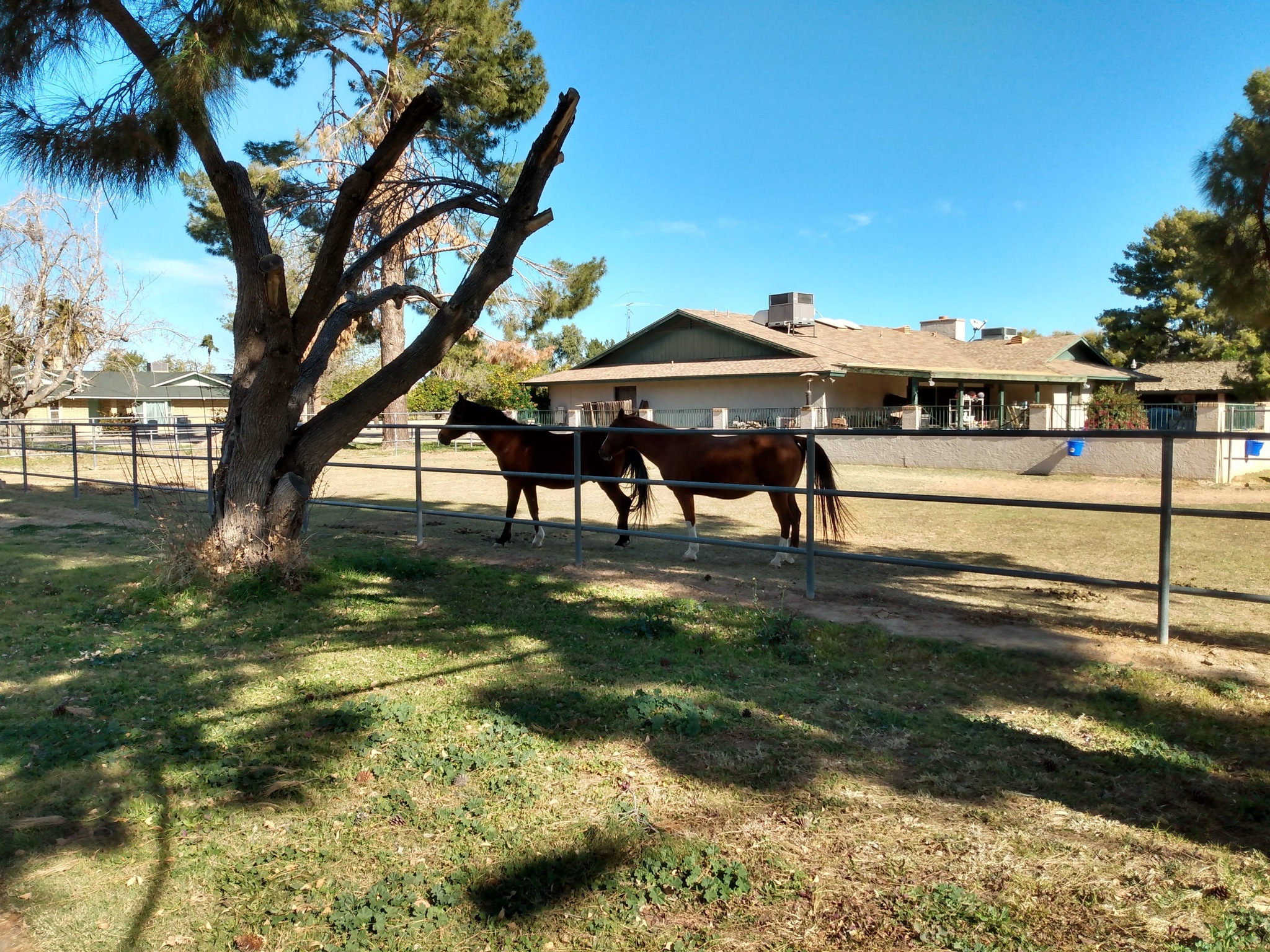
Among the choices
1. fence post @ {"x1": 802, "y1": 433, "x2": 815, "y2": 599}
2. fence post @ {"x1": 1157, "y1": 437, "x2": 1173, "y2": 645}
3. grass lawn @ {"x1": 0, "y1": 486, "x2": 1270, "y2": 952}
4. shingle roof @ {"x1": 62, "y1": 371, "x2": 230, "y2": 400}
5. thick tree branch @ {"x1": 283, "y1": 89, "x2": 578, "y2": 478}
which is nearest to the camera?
grass lawn @ {"x1": 0, "y1": 486, "x2": 1270, "y2": 952}

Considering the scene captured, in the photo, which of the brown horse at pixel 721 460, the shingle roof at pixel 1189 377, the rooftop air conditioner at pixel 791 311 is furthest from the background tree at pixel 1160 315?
the brown horse at pixel 721 460

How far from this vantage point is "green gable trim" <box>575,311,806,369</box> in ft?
94.0

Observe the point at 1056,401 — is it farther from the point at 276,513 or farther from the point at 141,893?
the point at 141,893

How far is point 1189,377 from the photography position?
114 ft

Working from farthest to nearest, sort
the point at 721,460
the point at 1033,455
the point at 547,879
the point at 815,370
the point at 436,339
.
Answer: the point at 815,370, the point at 1033,455, the point at 721,460, the point at 436,339, the point at 547,879

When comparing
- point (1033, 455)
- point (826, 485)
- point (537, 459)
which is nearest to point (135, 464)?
point (537, 459)

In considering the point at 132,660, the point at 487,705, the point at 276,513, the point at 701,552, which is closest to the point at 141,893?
the point at 487,705

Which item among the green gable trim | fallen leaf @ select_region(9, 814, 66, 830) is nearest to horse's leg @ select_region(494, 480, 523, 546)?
fallen leaf @ select_region(9, 814, 66, 830)

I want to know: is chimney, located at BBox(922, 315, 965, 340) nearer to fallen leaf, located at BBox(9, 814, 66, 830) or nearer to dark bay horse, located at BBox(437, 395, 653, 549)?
dark bay horse, located at BBox(437, 395, 653, 549)

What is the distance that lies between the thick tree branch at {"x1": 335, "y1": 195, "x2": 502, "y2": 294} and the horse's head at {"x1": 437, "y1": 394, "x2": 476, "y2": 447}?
2451mm

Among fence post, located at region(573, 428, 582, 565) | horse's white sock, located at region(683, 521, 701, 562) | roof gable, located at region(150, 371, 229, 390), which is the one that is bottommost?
horse's white sock, located at region(683, 521, 701, 562)

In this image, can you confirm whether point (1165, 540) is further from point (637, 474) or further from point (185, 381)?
point (185, 381)

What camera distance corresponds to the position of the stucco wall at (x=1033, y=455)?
16672mm

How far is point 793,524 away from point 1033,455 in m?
13.2
